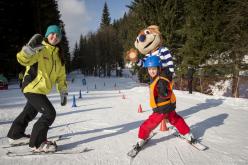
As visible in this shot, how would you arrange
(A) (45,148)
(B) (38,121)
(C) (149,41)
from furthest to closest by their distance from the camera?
1. (C) (149,41)
2. (B) (38,121)
3. (A) (45,148)

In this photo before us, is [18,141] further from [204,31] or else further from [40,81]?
[204,31]

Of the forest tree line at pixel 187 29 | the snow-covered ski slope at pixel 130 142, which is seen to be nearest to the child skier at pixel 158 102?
the snow-covered ski slope at pixel 130 142

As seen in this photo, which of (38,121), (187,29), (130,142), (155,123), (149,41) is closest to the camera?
(38,121)

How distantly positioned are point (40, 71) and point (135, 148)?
227 cm

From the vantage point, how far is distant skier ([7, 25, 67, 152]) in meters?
4.22

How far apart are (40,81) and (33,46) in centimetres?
70

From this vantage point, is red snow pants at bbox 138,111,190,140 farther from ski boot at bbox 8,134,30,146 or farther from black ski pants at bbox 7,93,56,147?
ski boot at bbox 8,134,30,146

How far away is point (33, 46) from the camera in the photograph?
13.4 feet

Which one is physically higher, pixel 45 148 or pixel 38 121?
pixel 38 121

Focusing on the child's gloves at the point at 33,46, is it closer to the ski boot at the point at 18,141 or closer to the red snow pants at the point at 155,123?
the ski boot at the point at 18,141

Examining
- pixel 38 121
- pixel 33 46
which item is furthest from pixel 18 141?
pixel 33 46

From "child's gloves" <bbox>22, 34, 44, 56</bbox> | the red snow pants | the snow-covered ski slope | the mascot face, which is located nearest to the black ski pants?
the snow-covered ski slope

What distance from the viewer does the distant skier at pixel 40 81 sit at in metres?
4.22

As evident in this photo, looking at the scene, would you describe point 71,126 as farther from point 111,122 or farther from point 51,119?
point 51,119
